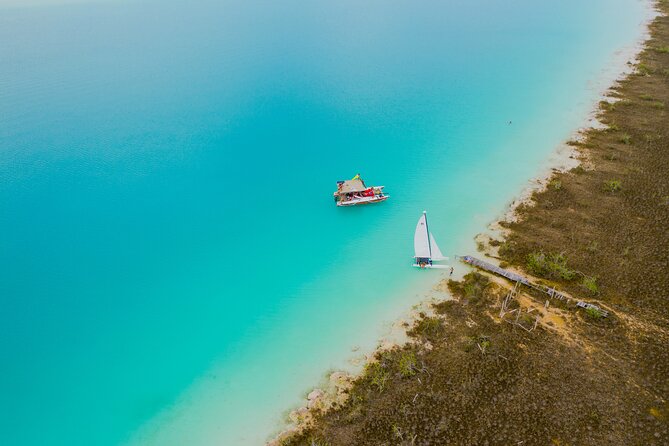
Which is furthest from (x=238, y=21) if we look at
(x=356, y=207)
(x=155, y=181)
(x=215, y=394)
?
(x=215, y=394)

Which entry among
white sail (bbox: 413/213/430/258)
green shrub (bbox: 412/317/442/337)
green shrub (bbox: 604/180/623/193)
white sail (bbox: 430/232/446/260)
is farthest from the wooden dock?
green shrub (bbox: 604/180/623/193)

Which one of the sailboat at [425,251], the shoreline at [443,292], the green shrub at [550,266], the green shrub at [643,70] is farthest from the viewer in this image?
the green shrub at [643,70]

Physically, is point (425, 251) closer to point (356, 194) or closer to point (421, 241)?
point (421, 241)

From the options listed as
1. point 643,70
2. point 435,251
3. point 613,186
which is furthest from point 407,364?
point 643,70

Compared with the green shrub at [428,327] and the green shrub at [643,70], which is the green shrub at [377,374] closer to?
the green shrub at [428,327]

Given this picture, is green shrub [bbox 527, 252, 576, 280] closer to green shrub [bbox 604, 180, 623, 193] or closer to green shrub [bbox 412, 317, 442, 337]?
green shrub [bbox 412, 317, 442, 337]

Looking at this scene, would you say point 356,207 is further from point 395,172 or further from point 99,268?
point 99,268

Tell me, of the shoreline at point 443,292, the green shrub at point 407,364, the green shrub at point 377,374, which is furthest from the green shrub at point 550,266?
the green shrub at point 377,374
